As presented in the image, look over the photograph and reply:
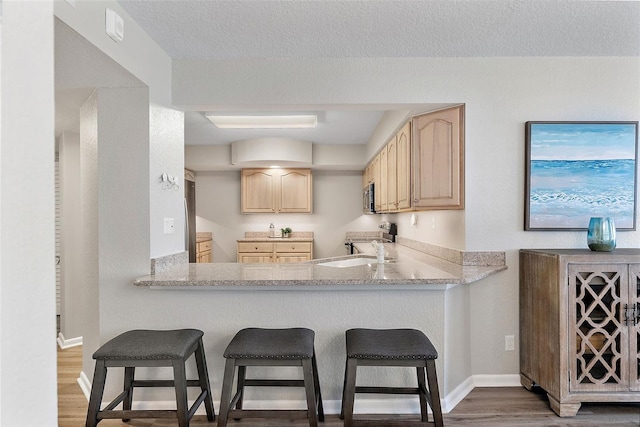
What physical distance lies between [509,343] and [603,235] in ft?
3.10

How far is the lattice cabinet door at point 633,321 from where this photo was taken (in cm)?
203

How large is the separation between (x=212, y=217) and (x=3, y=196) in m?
5.15

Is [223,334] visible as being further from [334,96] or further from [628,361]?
[628,361]

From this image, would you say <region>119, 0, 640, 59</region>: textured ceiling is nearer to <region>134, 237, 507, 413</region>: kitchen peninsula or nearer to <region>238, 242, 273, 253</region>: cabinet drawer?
<region>134, 237, 507, 413</region>: kitchen peninsula

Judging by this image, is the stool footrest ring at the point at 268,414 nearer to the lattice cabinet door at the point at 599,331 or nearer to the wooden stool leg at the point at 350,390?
the wooden stool leg at the point at 350,390

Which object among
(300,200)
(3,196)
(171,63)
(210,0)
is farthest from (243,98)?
(300,200)

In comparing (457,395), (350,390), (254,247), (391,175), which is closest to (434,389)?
(350,390)

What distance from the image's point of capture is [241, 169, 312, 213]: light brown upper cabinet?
5.52 m

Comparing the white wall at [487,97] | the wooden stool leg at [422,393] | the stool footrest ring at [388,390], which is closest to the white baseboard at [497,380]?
the white wall at [487,97]

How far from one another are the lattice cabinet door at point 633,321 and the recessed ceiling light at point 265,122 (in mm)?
2942

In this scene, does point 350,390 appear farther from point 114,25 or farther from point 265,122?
point 265,122

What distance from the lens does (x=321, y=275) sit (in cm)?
212

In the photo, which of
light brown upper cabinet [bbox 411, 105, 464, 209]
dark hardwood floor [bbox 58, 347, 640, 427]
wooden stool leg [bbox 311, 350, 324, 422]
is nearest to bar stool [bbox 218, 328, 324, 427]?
wooden stool leg [bbox 311, 350, 324, 422]

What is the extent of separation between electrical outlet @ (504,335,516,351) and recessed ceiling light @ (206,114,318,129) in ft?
8.94
